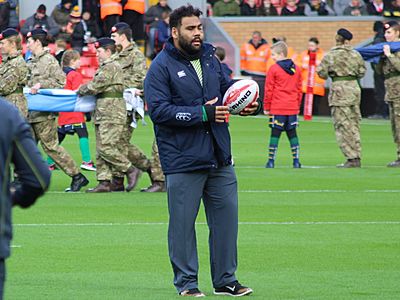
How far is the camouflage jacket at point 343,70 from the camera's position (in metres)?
21.2

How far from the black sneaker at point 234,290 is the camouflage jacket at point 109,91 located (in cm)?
775

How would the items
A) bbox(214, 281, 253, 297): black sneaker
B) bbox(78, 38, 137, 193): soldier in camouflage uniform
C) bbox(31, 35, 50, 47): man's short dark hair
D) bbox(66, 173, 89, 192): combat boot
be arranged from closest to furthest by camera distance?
bbox(214, 281, 253, 297): black sneaker, bbox(78, 38, 137, 193): soldier in camouflage uniform, bbox(66, 173, 89, 192): combat boot, bbox(31, 35, 50, 47): man's short dark hair

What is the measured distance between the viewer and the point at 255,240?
12.9 metres

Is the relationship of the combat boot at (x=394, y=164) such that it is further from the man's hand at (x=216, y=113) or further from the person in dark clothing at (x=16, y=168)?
the person in dark clothing at (x=16, y=168)

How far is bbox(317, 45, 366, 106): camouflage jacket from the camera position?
69.4 feet

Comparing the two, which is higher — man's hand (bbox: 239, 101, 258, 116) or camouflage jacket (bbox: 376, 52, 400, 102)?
man's hand (bbox: 239, 101, 258, 116)

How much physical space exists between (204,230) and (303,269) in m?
2.90

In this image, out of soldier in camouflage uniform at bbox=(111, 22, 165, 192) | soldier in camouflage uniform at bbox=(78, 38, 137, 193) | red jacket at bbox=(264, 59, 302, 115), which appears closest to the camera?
soldier in camouflage uniform at bbox=(78, 38, 137, 193)

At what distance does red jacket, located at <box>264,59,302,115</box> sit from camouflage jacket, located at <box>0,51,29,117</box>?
17.2 ft

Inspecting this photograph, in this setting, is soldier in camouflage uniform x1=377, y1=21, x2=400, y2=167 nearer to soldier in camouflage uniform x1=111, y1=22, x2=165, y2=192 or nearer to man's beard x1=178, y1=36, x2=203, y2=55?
soldier in camouflage uniform x1=111, y1=22, x2=165, y2=192

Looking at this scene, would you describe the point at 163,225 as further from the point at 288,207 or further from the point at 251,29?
the point at 251,29

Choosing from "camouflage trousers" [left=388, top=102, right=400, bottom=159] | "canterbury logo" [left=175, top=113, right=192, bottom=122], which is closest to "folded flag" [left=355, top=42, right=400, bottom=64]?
"camouflage trousers" [left=388, top=102, right=400, bottom=159]

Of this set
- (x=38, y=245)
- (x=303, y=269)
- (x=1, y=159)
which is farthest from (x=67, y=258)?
(x=1, y=159)

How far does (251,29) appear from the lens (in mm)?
39250
